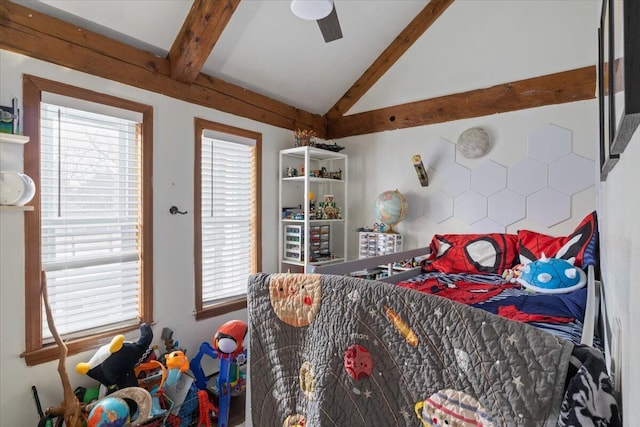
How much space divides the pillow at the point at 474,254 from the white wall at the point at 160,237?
5.00ft

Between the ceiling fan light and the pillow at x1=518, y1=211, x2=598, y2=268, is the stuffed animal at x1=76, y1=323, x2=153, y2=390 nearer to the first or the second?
the ceiling fan light

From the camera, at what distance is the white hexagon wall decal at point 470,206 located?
270 cm

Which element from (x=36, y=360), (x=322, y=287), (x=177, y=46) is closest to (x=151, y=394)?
(x=36, y=360)

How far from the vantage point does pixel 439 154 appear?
9.57 feet

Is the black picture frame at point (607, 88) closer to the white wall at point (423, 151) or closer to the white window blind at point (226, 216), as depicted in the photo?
the white wall at point (423, 151)

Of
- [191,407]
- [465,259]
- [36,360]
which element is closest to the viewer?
[36,360]

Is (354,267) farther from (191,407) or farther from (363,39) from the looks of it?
(363,39)

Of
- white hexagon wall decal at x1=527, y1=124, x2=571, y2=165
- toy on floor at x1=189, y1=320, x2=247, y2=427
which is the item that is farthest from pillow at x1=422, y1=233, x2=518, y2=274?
toy on floor at x1=189, y1=320, x2=247, y2=427

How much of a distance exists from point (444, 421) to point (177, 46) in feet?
8.27

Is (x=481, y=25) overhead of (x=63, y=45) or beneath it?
overhead

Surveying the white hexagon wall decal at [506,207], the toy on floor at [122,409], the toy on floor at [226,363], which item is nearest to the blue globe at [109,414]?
the toy on floor at [122,409]

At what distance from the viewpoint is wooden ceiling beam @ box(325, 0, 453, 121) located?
9.31ft

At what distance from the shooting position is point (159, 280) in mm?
2262

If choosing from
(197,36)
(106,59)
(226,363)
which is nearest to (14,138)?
(106,59)
